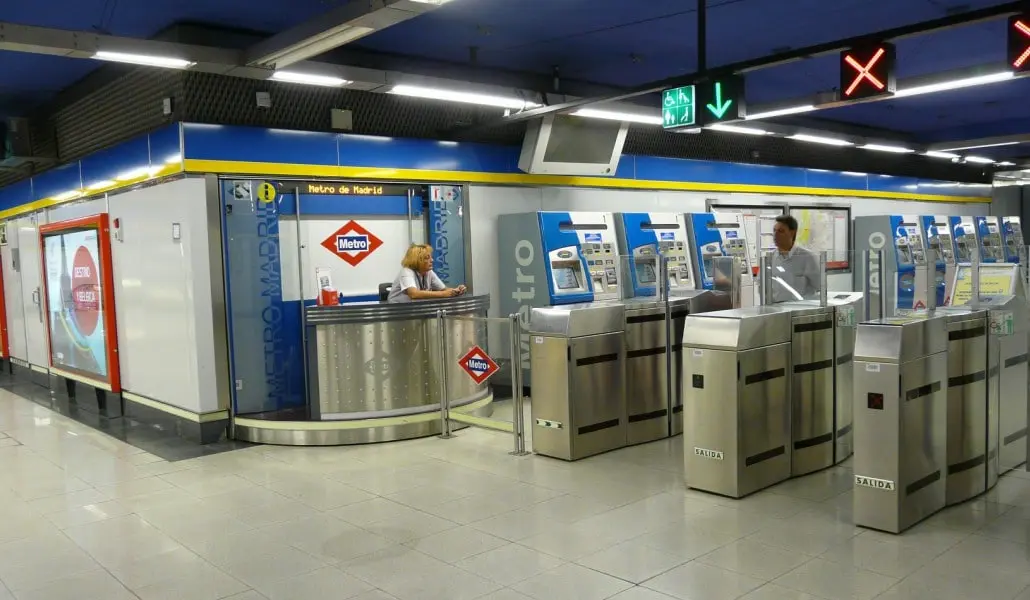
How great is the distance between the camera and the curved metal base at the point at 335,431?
6.71 m

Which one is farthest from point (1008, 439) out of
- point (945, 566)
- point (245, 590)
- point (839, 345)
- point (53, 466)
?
point (53, 466)

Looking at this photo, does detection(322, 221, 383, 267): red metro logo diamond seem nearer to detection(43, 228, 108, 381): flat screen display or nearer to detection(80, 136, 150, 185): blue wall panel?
detection(80, 136, 150, 185): blue wall panel

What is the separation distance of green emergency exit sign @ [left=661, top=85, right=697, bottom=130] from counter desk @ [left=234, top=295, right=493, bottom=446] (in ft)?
7.88

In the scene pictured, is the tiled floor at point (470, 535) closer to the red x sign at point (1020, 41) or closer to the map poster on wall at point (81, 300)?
the map poster on wall at point (81, 300)

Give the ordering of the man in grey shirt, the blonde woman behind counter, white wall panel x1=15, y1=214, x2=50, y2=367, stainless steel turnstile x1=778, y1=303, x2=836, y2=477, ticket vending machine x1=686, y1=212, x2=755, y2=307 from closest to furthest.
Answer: stainless steel turnstile x1=778, y1=303, x2=836, y2=477 < the man in grey shirt < the blonde woman behind counter < ticket vending machine x1=686, y1=212, x2=755, y2=307 < white wall panel x1=15, y1=214, x2=50, y2=367

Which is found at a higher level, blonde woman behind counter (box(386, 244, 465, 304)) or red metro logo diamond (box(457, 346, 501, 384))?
blonde woman behind counter (box(386, 244, 465, 304))

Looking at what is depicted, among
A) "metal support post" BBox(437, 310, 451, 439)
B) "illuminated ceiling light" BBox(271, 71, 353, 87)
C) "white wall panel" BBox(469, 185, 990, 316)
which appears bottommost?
"metal support post" BBox(437, 310, 451, 439)

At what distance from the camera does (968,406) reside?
4.85 meters

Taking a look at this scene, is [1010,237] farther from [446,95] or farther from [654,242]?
[446,95]

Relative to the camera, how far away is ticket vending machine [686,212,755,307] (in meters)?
9.82

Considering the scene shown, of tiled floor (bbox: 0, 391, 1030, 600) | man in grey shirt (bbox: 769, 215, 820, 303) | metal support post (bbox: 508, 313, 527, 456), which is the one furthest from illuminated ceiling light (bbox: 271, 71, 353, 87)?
man in grey shirt (bbox: 769, 215, 820, 303)

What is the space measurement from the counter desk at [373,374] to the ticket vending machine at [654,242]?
7.88 feet

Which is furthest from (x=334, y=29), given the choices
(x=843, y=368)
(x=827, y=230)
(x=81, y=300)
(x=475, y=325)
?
(x=827, y=230)

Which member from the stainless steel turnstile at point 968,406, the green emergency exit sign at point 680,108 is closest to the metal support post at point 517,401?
the green emergency exit sign at point 680,108
